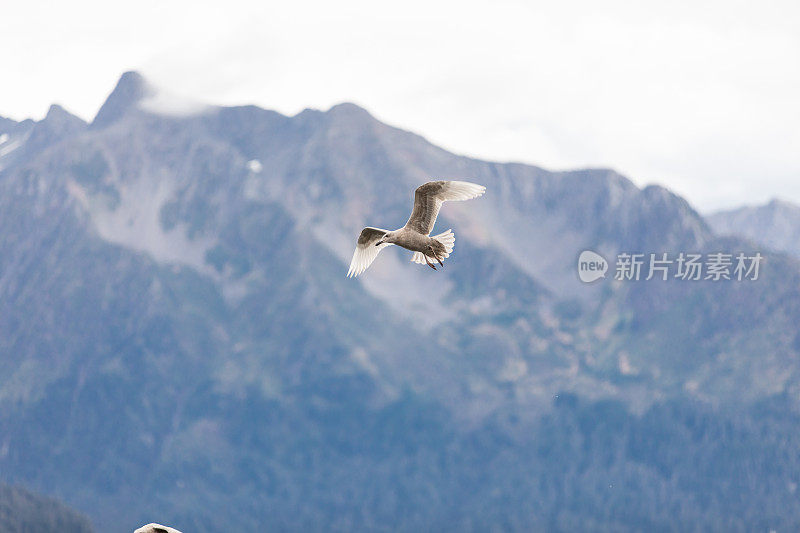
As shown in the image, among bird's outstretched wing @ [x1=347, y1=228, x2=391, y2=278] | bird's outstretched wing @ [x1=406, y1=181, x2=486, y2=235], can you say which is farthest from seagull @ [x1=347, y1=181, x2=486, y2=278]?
bird's outstretched wing @ [x1=347, y1=228, x2=391, y2=278]

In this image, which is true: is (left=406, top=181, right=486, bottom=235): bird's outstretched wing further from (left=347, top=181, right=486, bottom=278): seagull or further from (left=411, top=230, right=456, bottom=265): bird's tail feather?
(left=411, top=230, right=456, bottom=265): bird's tail feather

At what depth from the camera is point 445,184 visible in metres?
79.1

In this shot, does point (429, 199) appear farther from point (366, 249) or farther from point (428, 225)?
point (366, 249)

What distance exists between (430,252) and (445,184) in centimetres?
507

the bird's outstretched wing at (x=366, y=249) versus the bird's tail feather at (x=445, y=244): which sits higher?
the bird's outstretched wing at (x=366, y=249)

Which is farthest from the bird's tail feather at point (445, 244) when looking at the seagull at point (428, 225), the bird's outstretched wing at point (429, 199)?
the bird's outstretched wing at point (429, 199)

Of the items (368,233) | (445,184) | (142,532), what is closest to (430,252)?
(445,184)

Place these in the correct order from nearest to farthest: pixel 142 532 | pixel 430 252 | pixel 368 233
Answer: pixel 142 532 → pixel 430 252 → pixel 368 233

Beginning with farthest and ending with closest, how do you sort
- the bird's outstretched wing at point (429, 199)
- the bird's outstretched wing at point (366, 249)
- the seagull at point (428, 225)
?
the bird's outstretched wing at point (366, 249) → the bird's outstretched wing at point (429, 199) → the seagull at point (428, 225)

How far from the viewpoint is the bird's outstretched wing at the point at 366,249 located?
3302 inches

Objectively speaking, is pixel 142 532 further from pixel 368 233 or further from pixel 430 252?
pixel 368 233

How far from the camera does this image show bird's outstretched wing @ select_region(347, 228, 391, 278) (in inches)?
3302

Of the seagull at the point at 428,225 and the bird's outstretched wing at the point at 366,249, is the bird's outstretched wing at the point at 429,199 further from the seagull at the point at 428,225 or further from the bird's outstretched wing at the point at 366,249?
the bird's outstretched wing at the point at 366,249

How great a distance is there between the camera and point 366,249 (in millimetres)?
85625
